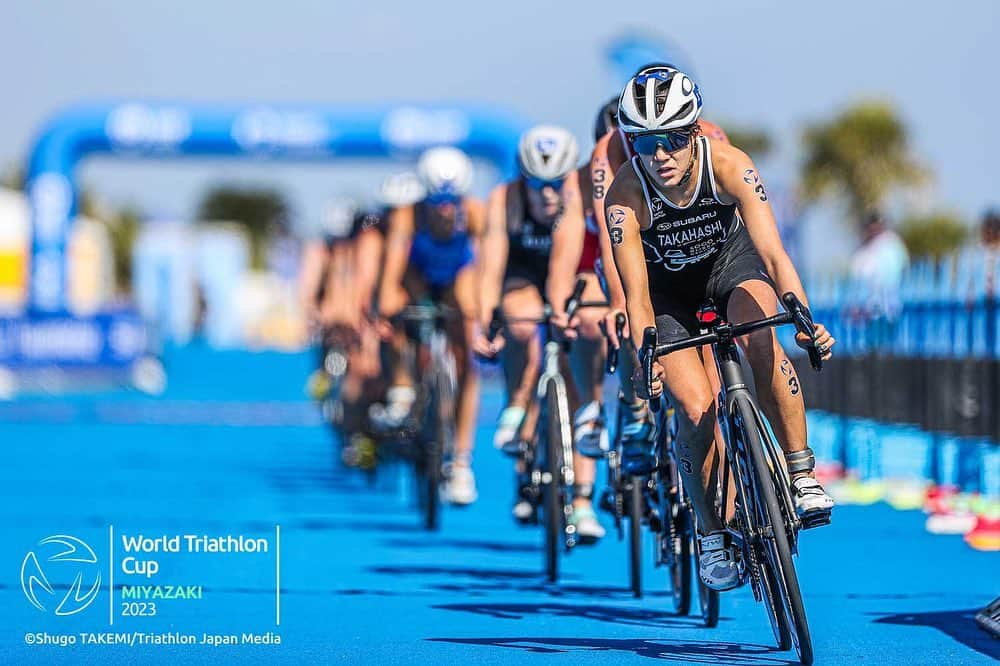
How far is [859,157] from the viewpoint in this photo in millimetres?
57469

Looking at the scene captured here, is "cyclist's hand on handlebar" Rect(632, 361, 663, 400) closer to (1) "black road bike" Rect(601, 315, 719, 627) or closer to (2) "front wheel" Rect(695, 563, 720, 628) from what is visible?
(1) "black road bike" Rect(601, 315, 719, 627)

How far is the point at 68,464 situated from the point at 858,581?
11663 mm

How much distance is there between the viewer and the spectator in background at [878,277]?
16641 millimetres

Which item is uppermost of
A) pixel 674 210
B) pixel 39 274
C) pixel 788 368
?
pixel 39 274

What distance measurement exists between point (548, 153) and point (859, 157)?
47754 millimetres

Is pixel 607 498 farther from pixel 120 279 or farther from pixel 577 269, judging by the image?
pixel 120 279

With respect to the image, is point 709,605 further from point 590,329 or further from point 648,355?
point 590,329

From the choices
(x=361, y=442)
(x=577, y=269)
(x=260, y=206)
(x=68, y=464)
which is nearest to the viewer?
(x=577, y=269)

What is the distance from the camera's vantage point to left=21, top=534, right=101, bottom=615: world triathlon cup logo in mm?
9172

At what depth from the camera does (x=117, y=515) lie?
14.2 meters

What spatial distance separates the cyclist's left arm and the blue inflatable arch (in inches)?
1155

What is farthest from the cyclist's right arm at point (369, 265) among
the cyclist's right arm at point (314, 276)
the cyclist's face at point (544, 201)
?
the cyclist's face at point (544, 201)

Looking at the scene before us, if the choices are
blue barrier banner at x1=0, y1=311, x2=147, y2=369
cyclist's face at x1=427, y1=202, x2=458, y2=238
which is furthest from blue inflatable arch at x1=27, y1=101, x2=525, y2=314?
cyclist's face at x1=427, y1=202, x2=458, y2=238

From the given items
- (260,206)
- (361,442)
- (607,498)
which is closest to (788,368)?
(607,498)
